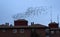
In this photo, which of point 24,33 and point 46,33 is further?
point 46,33

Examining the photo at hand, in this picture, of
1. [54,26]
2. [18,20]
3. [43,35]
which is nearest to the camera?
[43,35]

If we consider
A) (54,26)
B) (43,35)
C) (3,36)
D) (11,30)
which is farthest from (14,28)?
(54,26)

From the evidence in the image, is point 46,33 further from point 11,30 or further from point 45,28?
point 11,30

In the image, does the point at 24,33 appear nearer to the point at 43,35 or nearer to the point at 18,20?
the point at 43,35

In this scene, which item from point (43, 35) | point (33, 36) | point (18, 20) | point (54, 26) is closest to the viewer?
point (33, 36)

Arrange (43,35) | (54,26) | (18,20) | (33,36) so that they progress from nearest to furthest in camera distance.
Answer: (33,36) → (43,35) → (18,20) → (54,26)

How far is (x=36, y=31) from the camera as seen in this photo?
135ft

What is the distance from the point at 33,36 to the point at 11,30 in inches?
229

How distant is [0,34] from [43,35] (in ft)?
35.4

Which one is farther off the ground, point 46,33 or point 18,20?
point 18,20

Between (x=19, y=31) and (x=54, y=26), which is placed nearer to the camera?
(x=19, y=31)

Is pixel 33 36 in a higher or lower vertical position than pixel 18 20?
lower

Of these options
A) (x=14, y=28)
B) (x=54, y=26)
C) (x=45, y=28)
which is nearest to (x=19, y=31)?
(x=14, y=28)

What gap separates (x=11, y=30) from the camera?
41156 millimetres
